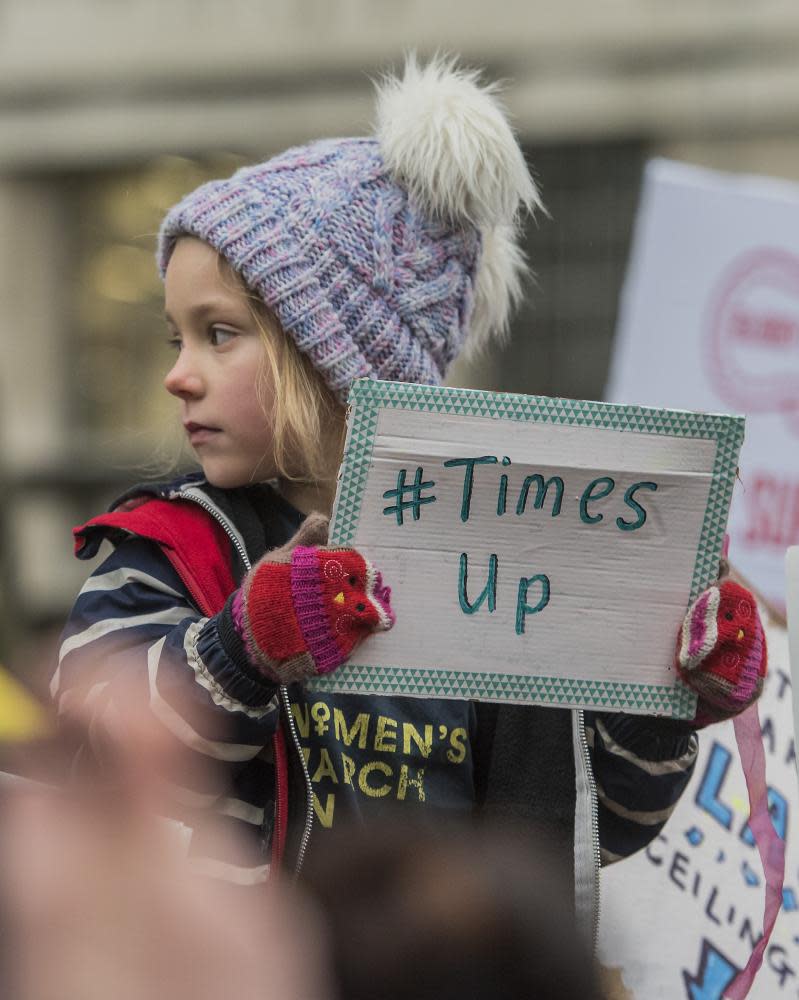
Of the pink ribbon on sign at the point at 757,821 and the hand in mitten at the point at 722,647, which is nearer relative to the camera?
the hand in mitten at the point at 722,647

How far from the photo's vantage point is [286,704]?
1733 mm

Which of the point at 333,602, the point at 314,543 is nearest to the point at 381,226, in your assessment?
the point at 314,543

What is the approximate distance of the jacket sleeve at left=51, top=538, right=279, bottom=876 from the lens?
1522 mm

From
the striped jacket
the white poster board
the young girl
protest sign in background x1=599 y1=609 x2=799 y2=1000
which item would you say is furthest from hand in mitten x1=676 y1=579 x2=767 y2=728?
the white poster board

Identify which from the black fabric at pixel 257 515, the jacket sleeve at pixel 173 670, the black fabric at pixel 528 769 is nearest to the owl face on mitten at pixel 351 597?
the jacket sleeve at pixel 173 670

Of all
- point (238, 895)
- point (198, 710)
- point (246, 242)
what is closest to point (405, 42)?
point (246, 242)

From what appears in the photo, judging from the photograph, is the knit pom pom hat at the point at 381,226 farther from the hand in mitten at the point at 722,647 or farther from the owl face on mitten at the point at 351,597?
the hand in mitten at the point at 722,647

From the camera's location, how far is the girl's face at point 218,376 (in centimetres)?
188

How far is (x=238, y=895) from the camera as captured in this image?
25.9 inches

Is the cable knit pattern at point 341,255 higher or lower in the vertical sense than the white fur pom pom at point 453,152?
lower

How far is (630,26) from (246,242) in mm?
7275

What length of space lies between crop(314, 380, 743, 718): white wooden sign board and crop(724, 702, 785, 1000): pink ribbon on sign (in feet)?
0.98

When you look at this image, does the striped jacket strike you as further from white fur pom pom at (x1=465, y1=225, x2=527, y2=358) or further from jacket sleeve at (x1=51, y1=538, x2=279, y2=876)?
white fur pom pom at (x1=465, y1=225, x2=527, y2=358)

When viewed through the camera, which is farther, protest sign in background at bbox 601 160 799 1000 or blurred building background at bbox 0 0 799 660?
blurred building background at bbox 0 0 799 660
